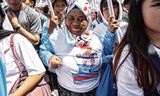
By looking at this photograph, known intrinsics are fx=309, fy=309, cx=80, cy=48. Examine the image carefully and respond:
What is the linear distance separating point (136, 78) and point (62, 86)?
128 centimetres

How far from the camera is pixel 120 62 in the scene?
162 centimetres

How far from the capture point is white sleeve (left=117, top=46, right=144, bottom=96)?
158cm

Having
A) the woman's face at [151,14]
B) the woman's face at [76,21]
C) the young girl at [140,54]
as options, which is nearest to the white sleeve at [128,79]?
the young girl at [140,54]

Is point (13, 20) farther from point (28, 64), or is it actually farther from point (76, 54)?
point (28, 64)

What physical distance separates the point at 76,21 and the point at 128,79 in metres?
1.22

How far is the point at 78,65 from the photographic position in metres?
2.62

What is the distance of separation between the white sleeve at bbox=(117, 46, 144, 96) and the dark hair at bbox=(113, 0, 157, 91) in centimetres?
2

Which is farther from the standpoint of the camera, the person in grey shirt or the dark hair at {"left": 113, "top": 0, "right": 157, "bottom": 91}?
the person in grey shirt

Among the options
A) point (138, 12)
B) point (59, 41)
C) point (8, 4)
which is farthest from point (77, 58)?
point (8, 4)

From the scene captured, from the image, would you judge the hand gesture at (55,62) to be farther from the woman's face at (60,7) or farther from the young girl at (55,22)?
the woman's face at (60,7)

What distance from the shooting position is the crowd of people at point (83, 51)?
1.57 metres

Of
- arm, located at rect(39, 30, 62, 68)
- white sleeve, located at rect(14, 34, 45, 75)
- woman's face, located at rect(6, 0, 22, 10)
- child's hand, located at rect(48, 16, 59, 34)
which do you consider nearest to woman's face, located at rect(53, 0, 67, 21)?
woman's face, located at rect(6, 0, 22, 10)

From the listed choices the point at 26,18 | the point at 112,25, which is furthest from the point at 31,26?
the point at 112,25

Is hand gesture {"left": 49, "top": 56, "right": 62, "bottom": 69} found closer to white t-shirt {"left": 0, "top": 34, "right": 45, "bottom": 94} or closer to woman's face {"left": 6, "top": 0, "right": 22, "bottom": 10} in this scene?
white t-shirt {"left": 0, "top": 34, "right": 45, "bottom": 94}
